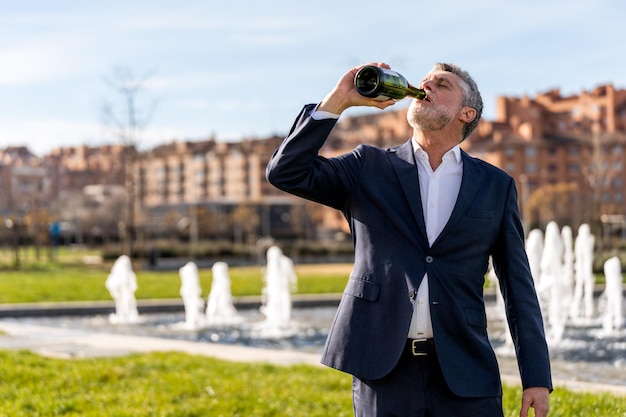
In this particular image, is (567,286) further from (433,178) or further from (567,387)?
(433,178)

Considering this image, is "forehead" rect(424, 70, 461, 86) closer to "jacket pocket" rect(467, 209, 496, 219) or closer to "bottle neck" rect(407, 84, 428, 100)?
"bottle neck" rect(407, 84, 428, 100)

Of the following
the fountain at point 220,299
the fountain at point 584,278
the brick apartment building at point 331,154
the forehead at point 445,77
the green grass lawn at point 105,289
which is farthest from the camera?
the brick apartment building at point 331,154

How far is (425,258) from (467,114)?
0.51 meters

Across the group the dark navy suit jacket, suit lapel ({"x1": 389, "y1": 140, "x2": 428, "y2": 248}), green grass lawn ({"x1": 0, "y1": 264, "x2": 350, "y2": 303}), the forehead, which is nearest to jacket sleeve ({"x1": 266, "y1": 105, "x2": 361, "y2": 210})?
the dark navy suit jacket

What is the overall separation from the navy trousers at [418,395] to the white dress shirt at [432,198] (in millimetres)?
89

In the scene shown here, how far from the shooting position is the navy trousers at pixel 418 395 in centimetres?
263

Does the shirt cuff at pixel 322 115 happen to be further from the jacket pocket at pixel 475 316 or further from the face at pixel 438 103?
the jacket pocket at pixel 475 316

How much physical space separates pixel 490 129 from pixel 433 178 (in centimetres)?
8960

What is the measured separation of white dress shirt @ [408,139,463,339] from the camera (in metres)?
2.70

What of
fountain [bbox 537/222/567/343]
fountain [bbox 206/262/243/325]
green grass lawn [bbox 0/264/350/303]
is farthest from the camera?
green grass lawn [bbox 0/264/350/303]

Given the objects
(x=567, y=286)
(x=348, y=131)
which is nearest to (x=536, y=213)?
(x=348, y=131)

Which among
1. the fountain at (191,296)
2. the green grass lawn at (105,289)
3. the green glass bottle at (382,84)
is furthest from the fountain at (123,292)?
the green glass bottle at (382,84)

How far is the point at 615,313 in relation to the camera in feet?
44.8

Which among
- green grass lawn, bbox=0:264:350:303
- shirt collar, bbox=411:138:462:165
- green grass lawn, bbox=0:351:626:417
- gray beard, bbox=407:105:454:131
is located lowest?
green grass lawn, bbox=0:264:350:303
